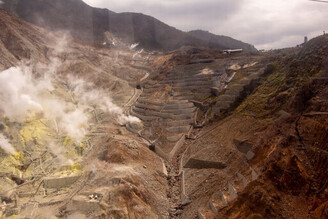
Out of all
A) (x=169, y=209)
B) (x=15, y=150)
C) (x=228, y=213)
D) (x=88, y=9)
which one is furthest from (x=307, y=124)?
(x=88, y=9)

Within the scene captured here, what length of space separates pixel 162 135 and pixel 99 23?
57925 millimetres

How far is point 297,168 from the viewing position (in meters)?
14.3

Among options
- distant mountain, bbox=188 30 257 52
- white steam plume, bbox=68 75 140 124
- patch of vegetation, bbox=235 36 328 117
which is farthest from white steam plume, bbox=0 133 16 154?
distant mountain, bbox=188 30 257 52

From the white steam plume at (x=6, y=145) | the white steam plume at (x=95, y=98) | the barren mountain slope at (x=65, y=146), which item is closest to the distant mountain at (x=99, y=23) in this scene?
the barren mountain slope at (x=65, y=146)

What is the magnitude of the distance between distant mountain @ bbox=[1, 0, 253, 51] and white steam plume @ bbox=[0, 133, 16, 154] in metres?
49.9

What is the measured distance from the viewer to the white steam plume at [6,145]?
21531 millimetres

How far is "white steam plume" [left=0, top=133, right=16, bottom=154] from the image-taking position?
21.5 meters

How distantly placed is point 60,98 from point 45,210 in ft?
59.1

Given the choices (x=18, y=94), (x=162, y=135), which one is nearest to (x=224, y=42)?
(x=162, y=135)

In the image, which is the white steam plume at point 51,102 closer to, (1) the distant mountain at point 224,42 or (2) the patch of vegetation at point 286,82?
(2) the patch of vegetation at point 286,82

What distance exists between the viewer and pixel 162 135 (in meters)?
29.2

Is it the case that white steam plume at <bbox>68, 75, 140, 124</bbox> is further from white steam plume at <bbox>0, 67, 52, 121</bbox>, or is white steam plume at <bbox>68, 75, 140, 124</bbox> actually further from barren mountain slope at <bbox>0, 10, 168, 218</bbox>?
white steam plume at <bbox>0, 67, 52, 121</bbox>

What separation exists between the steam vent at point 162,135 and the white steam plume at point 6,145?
0.09 meters

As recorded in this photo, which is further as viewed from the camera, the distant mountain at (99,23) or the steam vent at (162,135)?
the distant mountain at (99,23)
